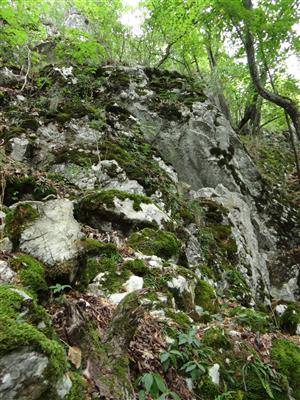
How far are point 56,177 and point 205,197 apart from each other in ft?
12.9

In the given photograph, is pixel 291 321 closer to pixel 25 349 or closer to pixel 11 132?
pixel 25 349

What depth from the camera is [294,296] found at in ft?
26.3

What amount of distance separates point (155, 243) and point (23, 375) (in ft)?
10.6

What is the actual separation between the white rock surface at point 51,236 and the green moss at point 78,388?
1.20 meters

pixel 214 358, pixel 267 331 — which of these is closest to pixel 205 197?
pixel 267 331

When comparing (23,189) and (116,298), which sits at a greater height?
(23,189)

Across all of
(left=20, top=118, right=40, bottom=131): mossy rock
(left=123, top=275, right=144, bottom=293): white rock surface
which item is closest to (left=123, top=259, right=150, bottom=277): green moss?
(left=123, top=275, right=144, bottom=293): white rock surface

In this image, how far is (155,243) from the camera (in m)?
4.73

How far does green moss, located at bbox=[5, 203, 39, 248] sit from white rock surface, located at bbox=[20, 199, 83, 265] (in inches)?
1.9

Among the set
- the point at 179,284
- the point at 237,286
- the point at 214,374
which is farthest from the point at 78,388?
the point at 237,286

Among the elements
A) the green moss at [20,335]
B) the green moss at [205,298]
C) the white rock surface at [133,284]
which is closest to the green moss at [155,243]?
the green moss at [205,298]

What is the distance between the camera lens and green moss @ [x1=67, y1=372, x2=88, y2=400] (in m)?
1.85

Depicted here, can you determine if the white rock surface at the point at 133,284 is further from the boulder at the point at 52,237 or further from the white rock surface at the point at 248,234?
the white rock surface at the point at 248,234

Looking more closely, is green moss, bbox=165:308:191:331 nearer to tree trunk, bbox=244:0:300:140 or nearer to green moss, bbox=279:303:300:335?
green moss, bbox=279:303:300:335
